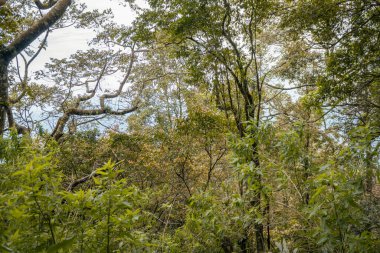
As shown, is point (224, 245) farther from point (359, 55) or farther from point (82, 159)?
point (82, 159)

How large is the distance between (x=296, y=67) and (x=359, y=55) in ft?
11.9

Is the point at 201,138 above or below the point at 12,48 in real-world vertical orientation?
below

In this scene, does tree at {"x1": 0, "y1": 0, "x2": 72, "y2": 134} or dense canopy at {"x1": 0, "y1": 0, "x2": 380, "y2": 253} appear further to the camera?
tree at {"x1": 0, "y1": 0, "x2": 72, "y2": 134}

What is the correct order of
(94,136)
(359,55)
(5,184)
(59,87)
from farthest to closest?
(59,87) < (94,136) < (359,55) < (5,184)

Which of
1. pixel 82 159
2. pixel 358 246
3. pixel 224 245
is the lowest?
pixel 224 245

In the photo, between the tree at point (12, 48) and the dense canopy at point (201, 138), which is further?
the tree at point (12, 48)

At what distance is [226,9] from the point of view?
522cm

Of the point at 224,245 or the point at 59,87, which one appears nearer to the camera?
the point at 224,245

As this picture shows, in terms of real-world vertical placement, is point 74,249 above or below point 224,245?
above

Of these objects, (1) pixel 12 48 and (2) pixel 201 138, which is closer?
(1) pixel 12 48

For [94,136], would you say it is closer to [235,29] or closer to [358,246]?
[235,29]

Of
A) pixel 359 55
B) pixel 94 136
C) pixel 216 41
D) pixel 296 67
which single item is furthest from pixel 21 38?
pixel 296 67

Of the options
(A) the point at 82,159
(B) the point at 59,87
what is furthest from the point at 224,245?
(B) the point at 59,87

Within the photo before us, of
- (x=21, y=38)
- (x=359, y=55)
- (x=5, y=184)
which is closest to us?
(x=5, y=184)
